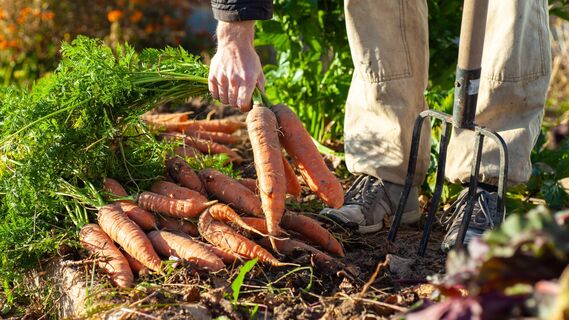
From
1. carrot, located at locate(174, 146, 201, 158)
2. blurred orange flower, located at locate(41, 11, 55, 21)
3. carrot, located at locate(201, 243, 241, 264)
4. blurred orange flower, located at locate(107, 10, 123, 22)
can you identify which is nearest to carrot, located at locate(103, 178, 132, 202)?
carrot, located at locate(201, 243, 241, 264)

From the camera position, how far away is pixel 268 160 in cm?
279

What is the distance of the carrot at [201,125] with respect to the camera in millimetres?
4176

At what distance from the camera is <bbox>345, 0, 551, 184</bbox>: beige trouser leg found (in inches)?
113

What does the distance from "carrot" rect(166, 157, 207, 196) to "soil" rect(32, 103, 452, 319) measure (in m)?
0.50

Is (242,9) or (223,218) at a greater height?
(242,9)

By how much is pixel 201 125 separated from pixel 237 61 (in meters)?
1.62

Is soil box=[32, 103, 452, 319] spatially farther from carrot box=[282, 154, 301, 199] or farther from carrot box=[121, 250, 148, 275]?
carrot box=[282, 154, 301, 199]

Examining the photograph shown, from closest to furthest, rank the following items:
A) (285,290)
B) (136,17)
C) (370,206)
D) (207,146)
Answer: (285,290), (370,206), (207,146), (136,17)

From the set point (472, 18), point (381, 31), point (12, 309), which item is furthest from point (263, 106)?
point (12, 309)

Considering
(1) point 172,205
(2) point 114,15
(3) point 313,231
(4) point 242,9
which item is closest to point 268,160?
(3) point 313,231

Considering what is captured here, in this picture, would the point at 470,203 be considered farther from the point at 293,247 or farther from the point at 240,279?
the point at 240,279

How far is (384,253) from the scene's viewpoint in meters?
2.76

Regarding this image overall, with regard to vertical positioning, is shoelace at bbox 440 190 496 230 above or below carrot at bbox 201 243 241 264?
above

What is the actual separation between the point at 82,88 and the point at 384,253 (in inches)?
51.2
